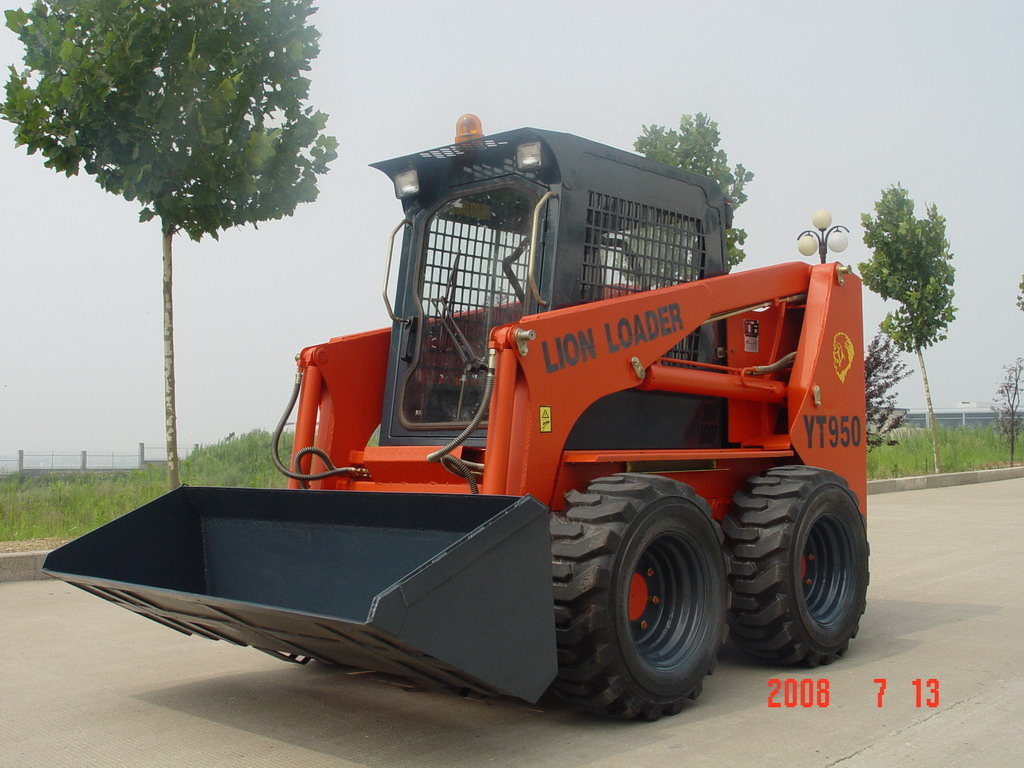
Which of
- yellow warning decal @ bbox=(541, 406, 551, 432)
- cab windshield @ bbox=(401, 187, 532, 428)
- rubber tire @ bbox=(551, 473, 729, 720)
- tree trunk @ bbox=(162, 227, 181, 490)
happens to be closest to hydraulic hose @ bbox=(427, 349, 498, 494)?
yellow warning decal @ bbox=(541, 406, 551, 432)

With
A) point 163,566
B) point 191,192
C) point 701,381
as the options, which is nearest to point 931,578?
point 701,381

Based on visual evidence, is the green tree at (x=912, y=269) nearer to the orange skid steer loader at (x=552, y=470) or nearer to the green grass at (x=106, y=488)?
the green grass at (x=106, y=488)

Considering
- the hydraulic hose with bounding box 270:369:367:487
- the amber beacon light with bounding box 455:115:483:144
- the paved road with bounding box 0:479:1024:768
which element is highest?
the amber beacon light with bounding box 455:115:483:144

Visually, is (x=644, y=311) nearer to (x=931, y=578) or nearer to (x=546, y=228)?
(x=546, y=228)

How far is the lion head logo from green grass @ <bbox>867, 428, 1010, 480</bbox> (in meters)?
14.2

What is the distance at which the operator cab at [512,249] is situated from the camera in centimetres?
516

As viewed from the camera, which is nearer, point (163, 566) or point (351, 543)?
point (351, 543)

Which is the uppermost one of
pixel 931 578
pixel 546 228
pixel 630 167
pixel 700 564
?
pixel 630 167

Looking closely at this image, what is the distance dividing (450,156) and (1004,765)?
3.80 m

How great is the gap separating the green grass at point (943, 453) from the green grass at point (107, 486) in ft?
0.56

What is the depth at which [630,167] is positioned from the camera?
5586 mm

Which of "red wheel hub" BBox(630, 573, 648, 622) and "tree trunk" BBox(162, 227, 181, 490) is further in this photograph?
"tree trunk" BBox(162, 227, 181, 490)

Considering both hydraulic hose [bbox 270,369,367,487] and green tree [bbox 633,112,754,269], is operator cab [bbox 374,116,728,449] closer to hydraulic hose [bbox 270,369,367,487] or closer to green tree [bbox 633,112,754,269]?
hydraulic hose [bbox 270,369,367,487]

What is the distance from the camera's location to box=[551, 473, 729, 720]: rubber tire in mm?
4113
